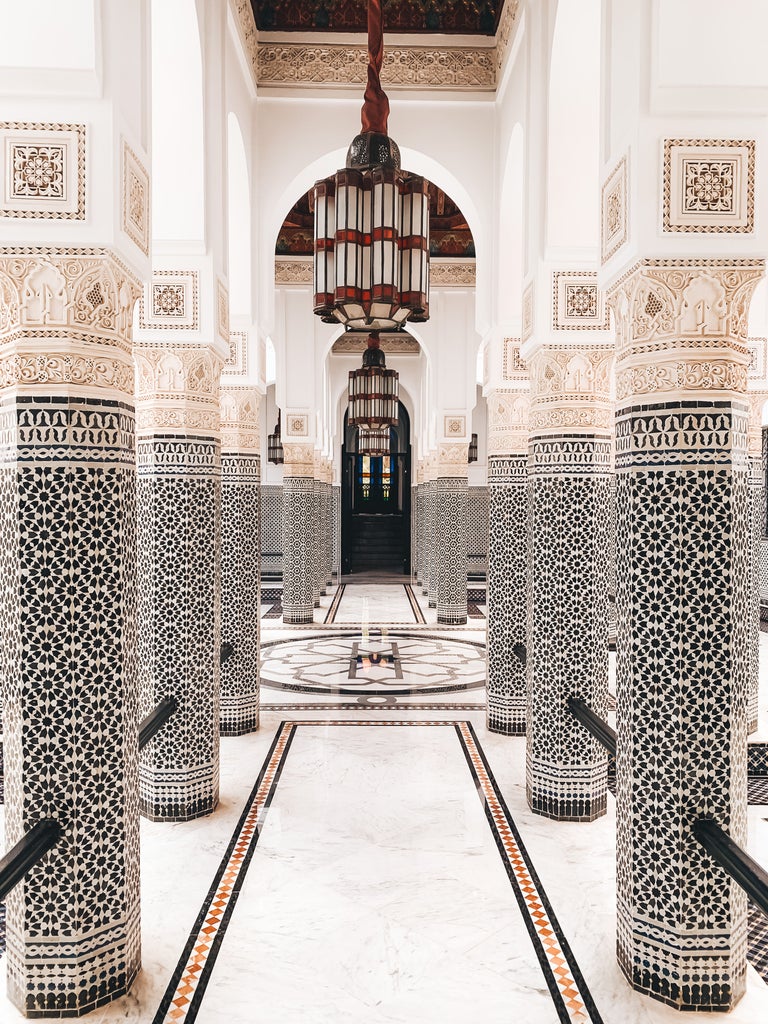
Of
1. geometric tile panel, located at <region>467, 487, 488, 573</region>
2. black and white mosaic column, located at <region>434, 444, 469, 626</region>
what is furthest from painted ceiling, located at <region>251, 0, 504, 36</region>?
geometric tile panel, located at <region>467, 487, 488, 573</region>

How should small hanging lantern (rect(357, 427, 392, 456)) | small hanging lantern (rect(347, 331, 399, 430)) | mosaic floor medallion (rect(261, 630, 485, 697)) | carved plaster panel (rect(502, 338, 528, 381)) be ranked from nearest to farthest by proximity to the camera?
1. carved plaster panel (rect(502, 338, 528, 381))
2. mosaic floor medallion (rect(261, 630, 485, 697))
3. small hanging lantern (rect(347, 331, 399, 430))
4. small hanging lantern (rect(357, 427, 392, 456))

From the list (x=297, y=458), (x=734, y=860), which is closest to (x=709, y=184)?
(x=734, y=860)

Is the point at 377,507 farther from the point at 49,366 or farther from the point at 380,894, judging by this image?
the point at 49,366

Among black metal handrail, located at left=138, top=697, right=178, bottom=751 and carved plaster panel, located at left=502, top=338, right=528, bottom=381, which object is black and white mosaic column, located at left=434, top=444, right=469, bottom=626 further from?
black metal handrail, located at left=138, top=697, right=178, bottom=751

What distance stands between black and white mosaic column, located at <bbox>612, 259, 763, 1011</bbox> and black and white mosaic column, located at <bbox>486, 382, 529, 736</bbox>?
6.28 ft

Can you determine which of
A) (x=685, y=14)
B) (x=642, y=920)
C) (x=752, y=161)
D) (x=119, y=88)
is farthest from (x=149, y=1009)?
(x=685, y=14)

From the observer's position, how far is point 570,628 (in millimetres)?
2648

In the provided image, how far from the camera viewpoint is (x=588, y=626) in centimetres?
265

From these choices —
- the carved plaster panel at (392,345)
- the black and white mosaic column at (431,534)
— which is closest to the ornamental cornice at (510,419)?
the black and white mosaic column at (431,534)

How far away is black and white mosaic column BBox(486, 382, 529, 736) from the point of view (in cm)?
359

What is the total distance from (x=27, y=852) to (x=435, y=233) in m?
5.39

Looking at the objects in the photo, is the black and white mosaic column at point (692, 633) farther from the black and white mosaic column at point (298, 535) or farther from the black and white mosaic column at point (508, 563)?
the black and white mosaic column at point (298, 535)

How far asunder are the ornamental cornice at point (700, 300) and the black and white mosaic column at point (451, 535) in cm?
535

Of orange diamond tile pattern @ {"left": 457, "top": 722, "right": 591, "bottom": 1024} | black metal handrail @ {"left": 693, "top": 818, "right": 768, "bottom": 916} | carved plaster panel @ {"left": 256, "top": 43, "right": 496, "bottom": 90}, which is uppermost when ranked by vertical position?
carved plaster panel @ {"left": 256, "top": 43, "right": 496, "bottom": 90}
